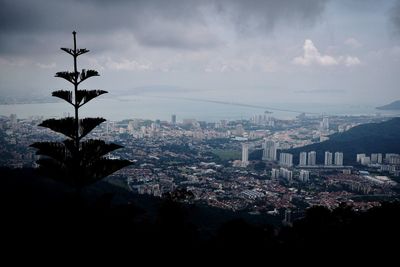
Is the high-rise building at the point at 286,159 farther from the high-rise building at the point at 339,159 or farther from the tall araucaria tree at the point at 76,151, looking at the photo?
the tall araucaria tree at the point at 76,151

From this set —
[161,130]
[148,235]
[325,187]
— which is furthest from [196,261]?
[161,130]

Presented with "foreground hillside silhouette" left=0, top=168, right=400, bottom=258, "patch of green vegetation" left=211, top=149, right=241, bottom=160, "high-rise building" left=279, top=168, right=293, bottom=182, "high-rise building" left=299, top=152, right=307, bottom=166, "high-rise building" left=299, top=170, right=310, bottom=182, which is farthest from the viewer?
"patch of green vegetation" left=211, top=149, right=241, bottom=160

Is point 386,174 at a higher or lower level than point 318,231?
lower

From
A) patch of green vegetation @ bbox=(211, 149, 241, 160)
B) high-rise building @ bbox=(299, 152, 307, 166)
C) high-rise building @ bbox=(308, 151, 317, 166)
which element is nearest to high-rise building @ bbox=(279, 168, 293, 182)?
high-rise building @ bbox=(299, 152, 307, 166)

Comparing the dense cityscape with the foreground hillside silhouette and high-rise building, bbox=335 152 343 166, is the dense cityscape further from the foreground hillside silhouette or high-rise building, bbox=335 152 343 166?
the foreground hillside silhouette

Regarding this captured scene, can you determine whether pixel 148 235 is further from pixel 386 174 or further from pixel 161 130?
pixel 161 130

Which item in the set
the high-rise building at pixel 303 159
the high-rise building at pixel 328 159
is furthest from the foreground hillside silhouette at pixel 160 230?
the high-rise building at pixel 328 159

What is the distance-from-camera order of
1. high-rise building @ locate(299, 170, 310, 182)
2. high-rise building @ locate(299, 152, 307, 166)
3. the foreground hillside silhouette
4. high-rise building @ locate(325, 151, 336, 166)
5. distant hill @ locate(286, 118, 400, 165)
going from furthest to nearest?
distant hill @ locate(286, 118, 400, 165) < high-rise building @ locate(299, 152, 307, 166) < high-rise building @ locate(325, 151, 336, 166) < high-rise building @ locate(299, 170, 310, 182) < the foreground hillside silhouette
